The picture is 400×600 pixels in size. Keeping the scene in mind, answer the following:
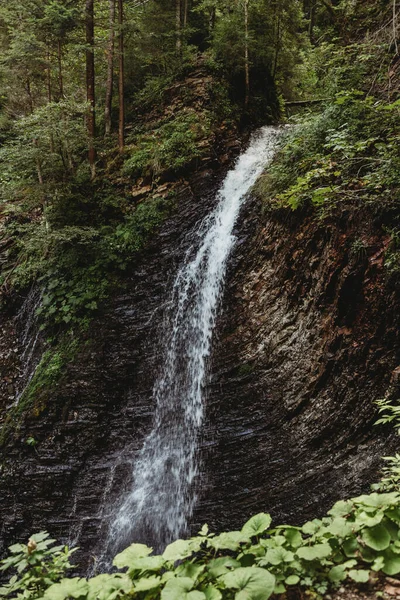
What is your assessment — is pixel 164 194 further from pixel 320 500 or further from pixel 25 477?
pixel 320 500

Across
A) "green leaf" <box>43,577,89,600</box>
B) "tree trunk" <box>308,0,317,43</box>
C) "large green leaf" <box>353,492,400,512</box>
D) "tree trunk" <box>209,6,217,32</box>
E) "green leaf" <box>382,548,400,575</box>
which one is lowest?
"green leaf" <box>43,577,89,600</box>

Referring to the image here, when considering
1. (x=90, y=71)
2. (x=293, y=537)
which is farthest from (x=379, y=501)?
(x=90, y=71)

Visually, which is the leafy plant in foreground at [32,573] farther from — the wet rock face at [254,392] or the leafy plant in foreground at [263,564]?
the wet rock face at [254,392]

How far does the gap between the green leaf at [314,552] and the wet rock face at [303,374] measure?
2.63 meters

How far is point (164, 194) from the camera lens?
9406mm

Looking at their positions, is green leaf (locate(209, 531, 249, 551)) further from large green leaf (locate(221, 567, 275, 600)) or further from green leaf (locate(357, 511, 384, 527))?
green leaf (locate(357, 511, 384, 527))

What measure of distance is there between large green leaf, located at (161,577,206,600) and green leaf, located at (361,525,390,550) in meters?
0.82

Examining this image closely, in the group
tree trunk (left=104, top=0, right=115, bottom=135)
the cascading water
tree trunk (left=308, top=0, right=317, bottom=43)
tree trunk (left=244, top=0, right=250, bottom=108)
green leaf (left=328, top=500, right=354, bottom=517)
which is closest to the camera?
green leaf (left=328, top=500, right=354, bottom=517)

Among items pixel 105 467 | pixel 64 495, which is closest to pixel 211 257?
pixel 105 467

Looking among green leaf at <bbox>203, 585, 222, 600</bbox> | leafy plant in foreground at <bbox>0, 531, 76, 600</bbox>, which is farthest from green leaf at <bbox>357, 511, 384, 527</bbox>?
leafy plant in foreground at <bbox>0, 531, 76, 600</bbox>

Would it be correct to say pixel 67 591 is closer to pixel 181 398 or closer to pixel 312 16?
pixel 181 398

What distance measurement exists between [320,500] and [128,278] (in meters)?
5.88

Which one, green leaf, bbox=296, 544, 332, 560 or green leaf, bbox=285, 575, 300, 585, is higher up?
green leaf, bbox=296, 544, 332, 560

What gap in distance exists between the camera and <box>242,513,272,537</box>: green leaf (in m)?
1.89
